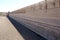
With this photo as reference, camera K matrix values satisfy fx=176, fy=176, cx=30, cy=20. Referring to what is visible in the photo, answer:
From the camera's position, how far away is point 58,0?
17.2 ft

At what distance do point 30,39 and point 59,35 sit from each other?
2.78 meters

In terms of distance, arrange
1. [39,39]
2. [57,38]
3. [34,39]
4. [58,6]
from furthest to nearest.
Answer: [58,6] → [34,39] → [39,39] → [57,38]

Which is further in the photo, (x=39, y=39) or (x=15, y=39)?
(x=15, y=39)

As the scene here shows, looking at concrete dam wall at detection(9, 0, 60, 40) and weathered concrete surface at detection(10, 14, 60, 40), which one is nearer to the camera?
weathered concrete surface at detection(10, 14, 60, 40)

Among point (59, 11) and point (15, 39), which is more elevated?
point (59, 11)

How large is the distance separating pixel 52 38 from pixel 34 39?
2.67 meters

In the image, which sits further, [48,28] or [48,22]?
[48,22]

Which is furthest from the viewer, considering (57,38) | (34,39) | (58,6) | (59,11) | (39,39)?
(58,6)

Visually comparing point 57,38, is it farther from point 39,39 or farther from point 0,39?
point 0,39

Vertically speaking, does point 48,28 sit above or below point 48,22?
above

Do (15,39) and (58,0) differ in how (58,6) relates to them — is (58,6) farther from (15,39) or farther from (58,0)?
(15,39)

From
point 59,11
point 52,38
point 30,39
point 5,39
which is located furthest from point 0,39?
point 52,38

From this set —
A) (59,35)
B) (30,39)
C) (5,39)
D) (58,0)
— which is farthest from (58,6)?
(59,35)

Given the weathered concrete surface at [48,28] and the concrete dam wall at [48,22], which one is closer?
the weathered concrete surface at [48,28]
